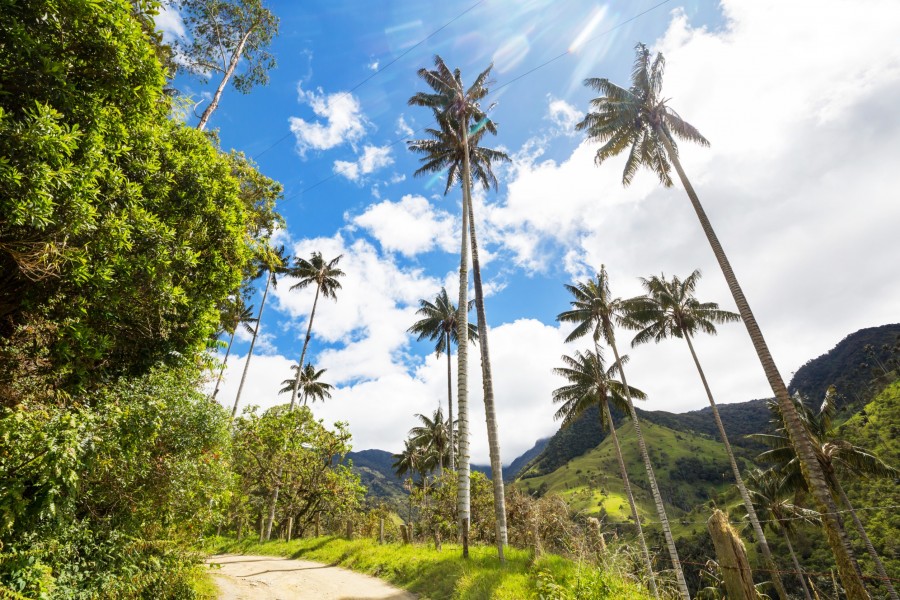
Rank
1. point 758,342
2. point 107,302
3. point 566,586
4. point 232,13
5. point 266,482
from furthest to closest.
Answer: point 266,482, point 232,13, point 758,342, point 566,586, point 107,302

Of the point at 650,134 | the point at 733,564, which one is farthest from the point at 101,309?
the point at 650,134

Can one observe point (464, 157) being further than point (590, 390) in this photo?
No

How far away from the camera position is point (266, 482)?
18.6m

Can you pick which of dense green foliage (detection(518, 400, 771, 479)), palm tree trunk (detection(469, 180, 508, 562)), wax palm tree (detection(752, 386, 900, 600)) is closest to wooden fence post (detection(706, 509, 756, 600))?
palm tree trunk (detection(469, 180, 508, 562))

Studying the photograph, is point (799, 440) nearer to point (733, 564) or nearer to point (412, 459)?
point (733, 564)

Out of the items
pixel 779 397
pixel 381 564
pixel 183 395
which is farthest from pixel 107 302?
pixel 779 397

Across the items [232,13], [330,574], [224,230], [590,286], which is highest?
[232,13]

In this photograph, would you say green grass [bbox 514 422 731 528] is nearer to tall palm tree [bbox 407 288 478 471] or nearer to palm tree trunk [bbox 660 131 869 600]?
tall palm tree [bbox 407 288 478 471]

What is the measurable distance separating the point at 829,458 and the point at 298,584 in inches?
1082

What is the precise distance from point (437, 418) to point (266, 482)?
22988 mm

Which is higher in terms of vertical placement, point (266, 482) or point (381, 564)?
point (266, 482)

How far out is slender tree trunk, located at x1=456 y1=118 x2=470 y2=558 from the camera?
10680mm

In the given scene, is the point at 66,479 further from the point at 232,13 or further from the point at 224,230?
the point at 232,13

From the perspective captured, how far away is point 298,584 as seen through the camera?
32.5ft
